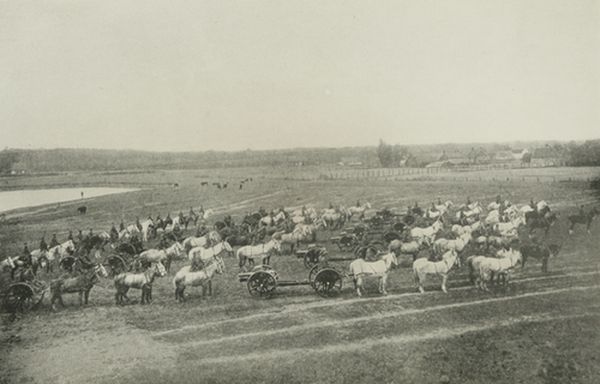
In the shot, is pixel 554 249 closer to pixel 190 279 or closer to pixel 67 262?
pixel 190 279

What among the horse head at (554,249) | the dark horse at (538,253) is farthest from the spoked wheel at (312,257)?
the horse head at (554,249)

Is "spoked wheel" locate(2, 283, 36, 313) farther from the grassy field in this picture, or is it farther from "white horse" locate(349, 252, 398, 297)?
"white horse" locate(349, 252, 398, 297)

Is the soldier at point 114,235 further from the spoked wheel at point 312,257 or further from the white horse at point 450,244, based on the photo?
the white horse at point 450,244

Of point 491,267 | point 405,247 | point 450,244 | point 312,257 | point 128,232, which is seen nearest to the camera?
point 491,267

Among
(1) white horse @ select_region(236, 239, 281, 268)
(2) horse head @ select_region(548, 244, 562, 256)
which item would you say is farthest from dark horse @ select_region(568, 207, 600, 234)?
(1) white horse @ select_region(236, 239, 281, 268)

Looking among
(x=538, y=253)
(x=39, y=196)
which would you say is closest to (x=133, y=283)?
(x=538, y=253)

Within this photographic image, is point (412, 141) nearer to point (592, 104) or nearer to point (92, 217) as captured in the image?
point (592, 104)

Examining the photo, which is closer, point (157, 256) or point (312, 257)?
point (312, 257)
